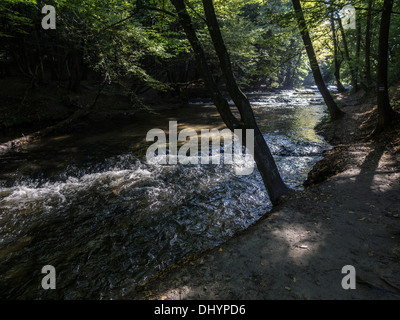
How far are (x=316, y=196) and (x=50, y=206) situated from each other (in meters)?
6.00

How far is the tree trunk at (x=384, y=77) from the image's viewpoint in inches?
233

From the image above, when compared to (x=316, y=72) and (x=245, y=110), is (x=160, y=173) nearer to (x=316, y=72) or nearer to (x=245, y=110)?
(x=245, y=110)

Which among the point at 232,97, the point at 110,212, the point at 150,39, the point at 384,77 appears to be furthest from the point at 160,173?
the point at 384,77

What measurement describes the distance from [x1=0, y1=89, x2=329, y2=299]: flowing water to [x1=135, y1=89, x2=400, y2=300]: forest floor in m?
0.77

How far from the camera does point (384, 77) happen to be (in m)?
6.36

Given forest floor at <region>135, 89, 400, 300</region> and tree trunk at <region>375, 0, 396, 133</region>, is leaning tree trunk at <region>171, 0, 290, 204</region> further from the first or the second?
tree trunk at <region>375, 0, 396, 133</region>

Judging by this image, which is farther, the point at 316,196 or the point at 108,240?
the point at 316,196

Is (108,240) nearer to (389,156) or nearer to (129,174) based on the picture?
A: (129,174)

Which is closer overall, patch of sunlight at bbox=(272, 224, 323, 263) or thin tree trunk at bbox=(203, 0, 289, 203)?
patch of sunlight at bbox=(272, 224, 323, 263)

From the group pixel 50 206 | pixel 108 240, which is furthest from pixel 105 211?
pixel 50 206

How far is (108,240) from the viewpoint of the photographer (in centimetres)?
406

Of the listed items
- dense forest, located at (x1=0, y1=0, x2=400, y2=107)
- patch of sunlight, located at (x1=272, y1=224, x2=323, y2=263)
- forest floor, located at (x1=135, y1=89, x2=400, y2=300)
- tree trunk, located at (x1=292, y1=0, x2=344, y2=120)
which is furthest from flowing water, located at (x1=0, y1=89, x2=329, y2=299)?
dense forest, located at (x1=0, y1=0, x2=400, y2=107)

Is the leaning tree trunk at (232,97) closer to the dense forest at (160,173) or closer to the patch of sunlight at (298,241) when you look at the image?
the dense forest at (160,173)

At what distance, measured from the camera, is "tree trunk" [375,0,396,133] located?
592cm
